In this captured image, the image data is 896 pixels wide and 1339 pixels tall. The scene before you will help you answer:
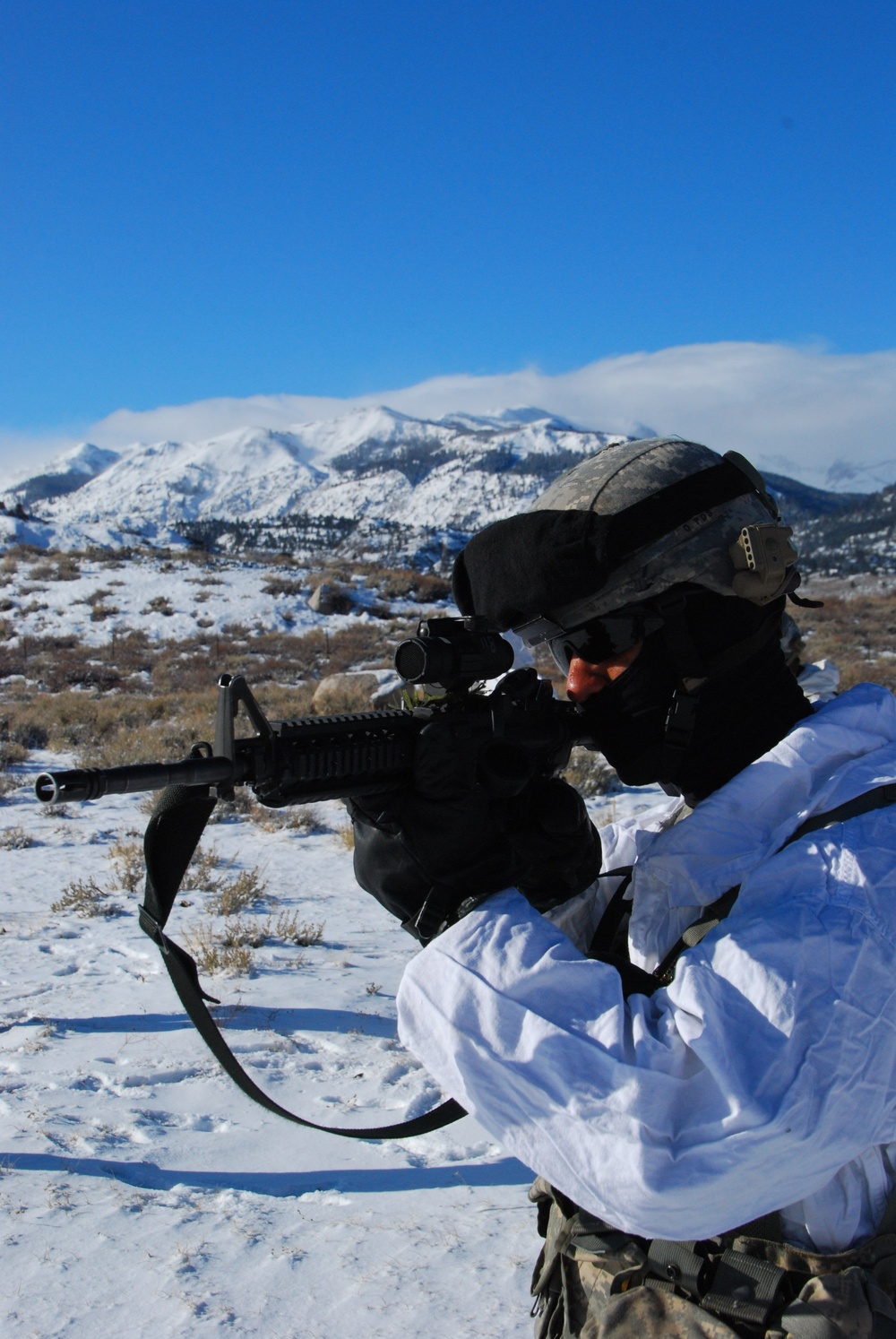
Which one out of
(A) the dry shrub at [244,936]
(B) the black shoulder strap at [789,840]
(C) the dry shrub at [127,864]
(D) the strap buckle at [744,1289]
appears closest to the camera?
(D) the strap buckle at [744,1289]

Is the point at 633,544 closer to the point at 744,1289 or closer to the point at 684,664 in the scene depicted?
the point at 684,664

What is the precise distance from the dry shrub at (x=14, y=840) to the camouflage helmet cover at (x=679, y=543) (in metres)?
6.63

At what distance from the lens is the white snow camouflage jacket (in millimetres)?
1215

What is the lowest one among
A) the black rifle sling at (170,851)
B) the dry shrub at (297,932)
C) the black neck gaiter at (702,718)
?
the dry shrub at (297,932)

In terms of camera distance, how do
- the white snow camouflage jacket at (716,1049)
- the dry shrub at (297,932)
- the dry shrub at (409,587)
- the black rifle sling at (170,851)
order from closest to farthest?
the white snow camouflage jacket at (716,1049) < the black rifle sling at (170,851) < the dry shrub at (297,932) < the dry shrub at (409,587)

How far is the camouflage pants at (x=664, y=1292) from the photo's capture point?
1.30 m

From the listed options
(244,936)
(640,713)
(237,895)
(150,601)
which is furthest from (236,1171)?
(150,601)

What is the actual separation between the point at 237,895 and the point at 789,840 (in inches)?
196

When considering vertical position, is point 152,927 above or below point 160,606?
below

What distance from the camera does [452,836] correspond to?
1583 millimetres

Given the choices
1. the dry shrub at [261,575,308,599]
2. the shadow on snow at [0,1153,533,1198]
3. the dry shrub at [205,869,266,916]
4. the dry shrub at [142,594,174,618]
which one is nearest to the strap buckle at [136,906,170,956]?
the shadow on snow at [0,1153,533,1198]

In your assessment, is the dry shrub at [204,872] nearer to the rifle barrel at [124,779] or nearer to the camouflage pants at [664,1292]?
the camouflage pants at [664,1292]

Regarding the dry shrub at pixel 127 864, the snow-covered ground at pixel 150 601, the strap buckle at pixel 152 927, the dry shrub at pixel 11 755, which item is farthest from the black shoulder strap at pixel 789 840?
the snow-covered ground at pixel 150 601

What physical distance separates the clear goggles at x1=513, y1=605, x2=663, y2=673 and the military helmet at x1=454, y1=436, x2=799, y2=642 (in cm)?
1
